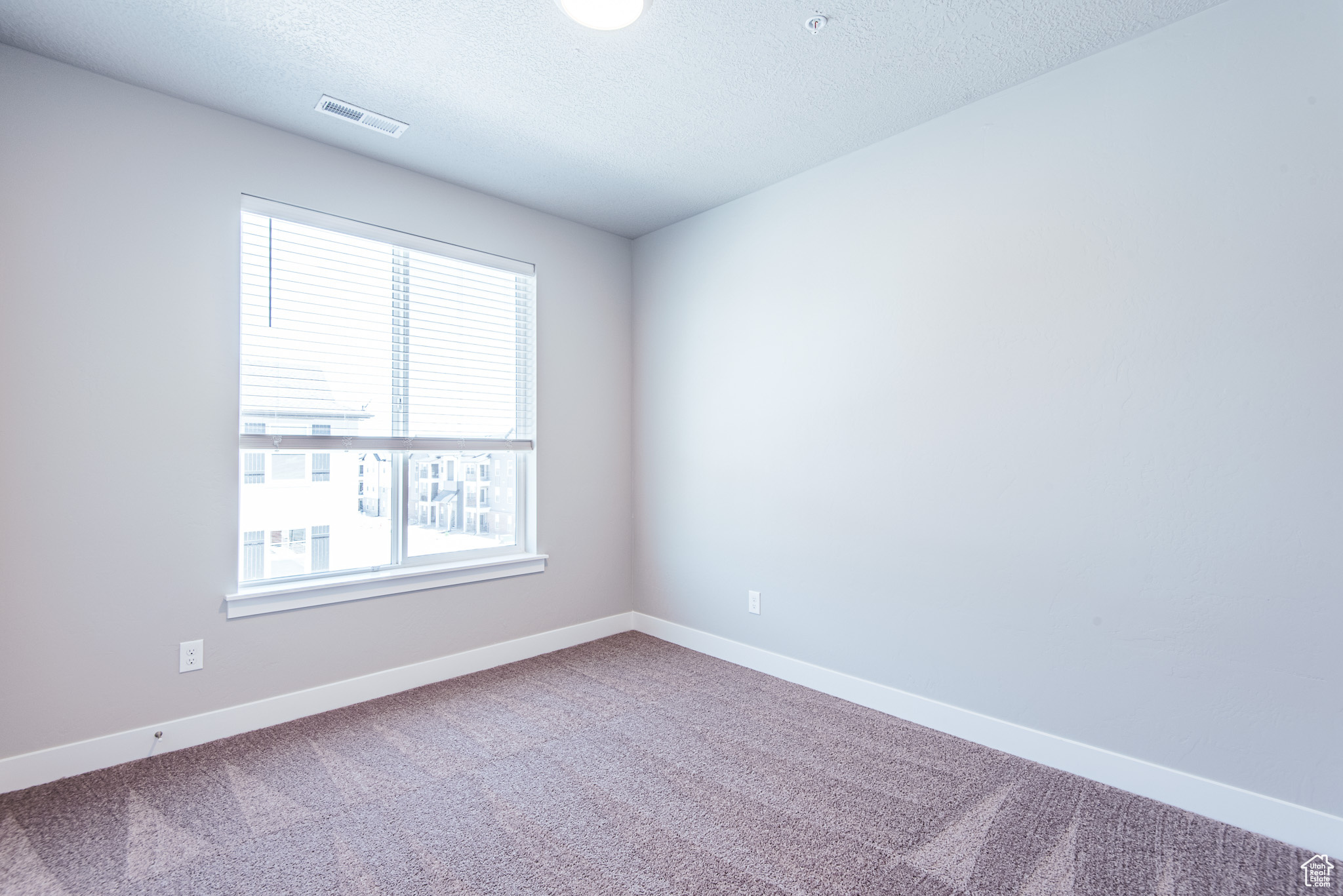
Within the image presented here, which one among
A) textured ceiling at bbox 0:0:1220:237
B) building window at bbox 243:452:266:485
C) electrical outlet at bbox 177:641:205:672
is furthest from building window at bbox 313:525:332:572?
textured ceiling at bbox 0:0:1220:237

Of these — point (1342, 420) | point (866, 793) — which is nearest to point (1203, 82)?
point (1342, 420)

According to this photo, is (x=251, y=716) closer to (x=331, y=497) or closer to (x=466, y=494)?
(x=331, y=497)

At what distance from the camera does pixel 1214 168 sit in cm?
208

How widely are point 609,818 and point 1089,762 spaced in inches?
70.1

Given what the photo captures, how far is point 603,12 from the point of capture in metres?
2.04

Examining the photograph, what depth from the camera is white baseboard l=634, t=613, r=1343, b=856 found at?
6.24 ft

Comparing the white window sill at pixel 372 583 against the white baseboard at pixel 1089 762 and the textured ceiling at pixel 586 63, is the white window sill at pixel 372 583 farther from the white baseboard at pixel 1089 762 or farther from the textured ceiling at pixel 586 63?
the textured ceiling at pixel 586 63

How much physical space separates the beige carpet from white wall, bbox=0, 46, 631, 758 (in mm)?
345

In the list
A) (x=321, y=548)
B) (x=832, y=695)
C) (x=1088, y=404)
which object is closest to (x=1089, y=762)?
(x=832, y=695)

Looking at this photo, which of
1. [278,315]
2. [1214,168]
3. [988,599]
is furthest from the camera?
[278,315]

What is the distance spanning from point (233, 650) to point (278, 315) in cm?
151

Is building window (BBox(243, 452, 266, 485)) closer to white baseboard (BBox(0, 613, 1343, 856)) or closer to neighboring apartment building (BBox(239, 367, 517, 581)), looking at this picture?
neighboring apartment building (BBox(239, 367, 517, 581))

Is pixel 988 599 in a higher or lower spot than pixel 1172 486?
lower

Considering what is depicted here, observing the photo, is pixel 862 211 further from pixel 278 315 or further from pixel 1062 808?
pixel 278 315
